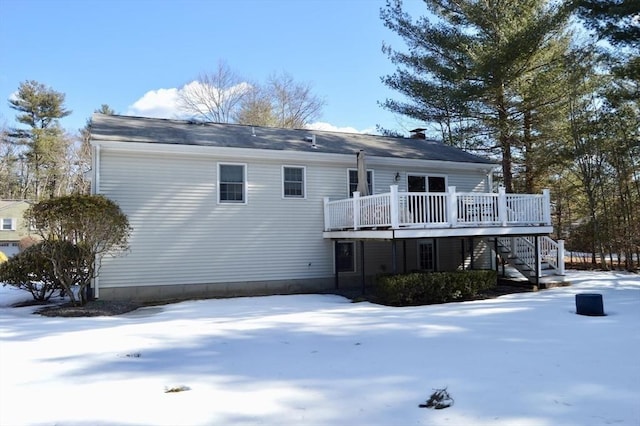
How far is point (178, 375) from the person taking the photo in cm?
489

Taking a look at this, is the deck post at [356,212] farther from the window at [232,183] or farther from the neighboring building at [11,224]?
the neighboring building at [11,224]

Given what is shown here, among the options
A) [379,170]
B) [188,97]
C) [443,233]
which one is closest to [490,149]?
[379,170]

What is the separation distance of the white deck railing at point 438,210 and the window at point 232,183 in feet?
8.93

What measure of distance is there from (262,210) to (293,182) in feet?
4.22

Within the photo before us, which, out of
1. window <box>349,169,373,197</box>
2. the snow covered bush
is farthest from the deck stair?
window <box>349,169,373,197</box>

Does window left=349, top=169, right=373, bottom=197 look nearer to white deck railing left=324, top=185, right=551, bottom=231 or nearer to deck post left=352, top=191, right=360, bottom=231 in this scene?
white deck railing left=324, top=185, right=551, bottom=231

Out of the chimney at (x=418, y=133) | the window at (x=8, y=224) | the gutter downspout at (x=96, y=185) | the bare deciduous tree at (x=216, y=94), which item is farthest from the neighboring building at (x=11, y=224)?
the chimney at (x=418, y=133)

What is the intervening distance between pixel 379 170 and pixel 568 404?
34.9ft

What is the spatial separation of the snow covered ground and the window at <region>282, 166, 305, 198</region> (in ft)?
16.0

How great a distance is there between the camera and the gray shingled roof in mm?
11820

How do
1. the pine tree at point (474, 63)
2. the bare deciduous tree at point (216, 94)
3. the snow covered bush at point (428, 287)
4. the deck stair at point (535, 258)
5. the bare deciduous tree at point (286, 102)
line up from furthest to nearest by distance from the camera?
1. the bare deciduous tree at point (286, 102)
2. the bare deciduous tree at point (216, 94)
3. the pine tree at point (474, 63)
4. the deck stair at point (535, 258)
5. the snow covered bush at point (428, 287)

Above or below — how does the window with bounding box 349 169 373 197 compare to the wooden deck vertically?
above

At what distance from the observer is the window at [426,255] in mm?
14703

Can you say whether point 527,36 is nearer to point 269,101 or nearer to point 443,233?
point 443,233
